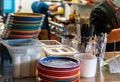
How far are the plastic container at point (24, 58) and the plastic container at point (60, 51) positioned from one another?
15 centimetres

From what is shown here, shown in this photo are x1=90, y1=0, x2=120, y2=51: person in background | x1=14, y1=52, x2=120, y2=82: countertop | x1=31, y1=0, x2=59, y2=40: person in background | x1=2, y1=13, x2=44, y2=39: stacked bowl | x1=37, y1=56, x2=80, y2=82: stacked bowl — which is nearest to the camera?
x1=37, y1=56, x2=80, y2=82: stacked bowl

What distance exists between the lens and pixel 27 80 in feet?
3.38

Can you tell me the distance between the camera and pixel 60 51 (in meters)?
1.25

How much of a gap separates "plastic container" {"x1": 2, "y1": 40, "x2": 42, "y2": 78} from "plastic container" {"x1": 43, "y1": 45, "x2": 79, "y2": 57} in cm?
15

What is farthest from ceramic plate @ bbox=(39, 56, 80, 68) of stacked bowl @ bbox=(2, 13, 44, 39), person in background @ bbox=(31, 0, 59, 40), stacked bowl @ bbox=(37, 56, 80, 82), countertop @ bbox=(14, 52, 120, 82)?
person in background @ bbox=(31, 0, 59, 40)

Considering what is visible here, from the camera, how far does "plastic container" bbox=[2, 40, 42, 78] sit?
998 millimetres

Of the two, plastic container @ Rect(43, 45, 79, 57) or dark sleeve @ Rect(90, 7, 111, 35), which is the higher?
dark sleeve @ Rect(90, 7, 111, 35)

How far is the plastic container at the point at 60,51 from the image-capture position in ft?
3.93

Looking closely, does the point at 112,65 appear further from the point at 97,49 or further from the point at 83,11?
the point at 83,11

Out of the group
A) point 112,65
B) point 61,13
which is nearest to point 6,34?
point 112,65

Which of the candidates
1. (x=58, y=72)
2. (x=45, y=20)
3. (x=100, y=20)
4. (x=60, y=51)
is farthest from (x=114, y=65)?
(x=45, y=20)

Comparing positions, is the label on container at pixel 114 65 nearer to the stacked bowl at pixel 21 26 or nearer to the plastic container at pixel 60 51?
the plastic container at pixel 60 51

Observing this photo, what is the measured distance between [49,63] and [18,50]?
15 centimetres

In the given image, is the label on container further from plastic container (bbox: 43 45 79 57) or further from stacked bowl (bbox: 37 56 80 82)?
stacked bowl (bbox: 37 56 80 82)
